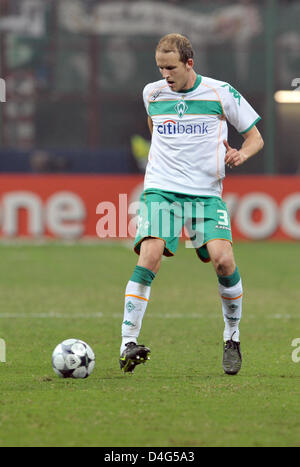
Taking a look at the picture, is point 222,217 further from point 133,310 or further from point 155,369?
point 155,369

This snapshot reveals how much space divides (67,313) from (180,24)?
12.9 meters

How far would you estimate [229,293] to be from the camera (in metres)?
6.14

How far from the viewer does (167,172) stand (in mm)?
6066

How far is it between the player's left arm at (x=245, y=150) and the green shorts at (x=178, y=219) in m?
0.30

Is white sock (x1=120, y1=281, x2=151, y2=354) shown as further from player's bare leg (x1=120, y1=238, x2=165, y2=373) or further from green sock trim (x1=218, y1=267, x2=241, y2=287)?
green sock trim (x1=218, y1=267, x2=241, y2=287)

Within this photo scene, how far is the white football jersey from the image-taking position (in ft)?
19.8

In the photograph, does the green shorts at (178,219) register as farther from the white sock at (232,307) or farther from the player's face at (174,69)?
the player's face at (174,69)

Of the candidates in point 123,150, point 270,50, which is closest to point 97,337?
point 123,150

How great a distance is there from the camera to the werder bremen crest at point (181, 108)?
6.06 metres

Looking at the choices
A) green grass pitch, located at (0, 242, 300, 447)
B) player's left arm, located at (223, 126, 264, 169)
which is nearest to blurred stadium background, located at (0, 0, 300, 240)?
green grass pitch, located at (0, 242, 300, 447)

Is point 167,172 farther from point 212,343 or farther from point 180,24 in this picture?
point 180,24

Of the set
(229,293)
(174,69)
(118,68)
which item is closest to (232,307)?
(229,293)

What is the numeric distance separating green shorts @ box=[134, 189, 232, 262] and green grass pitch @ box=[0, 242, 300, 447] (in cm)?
81

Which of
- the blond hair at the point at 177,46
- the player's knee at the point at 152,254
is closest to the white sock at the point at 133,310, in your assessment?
the player's knee at the point at 152,254
